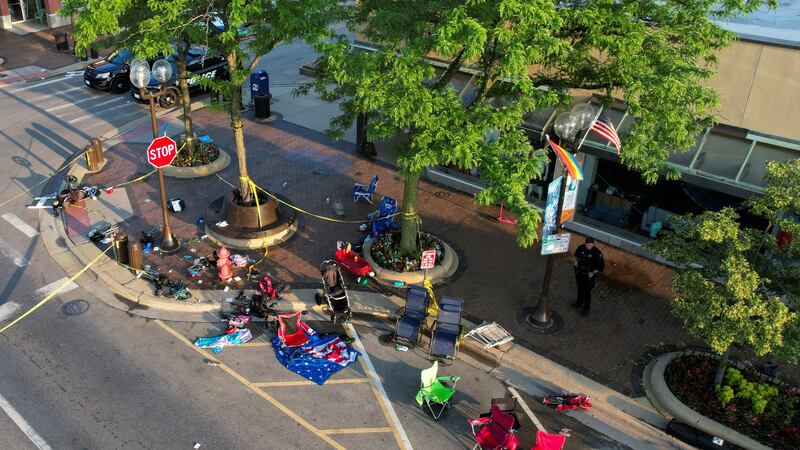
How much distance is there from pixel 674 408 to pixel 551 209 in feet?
14.6

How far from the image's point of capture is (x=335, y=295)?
49.5ft

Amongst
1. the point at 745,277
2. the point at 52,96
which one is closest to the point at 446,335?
the point at 745,277

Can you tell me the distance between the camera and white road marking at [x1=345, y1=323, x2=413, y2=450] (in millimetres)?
12255

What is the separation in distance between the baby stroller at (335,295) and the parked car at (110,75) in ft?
55.0

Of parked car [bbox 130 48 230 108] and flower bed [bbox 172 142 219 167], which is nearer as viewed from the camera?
flower bed [bbox 172 142 219 167]

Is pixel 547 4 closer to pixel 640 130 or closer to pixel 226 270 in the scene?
pixel 640 130

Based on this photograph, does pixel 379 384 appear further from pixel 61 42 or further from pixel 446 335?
pixel 61 42

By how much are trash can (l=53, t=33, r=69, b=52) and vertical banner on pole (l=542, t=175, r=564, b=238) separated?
27.2 metres

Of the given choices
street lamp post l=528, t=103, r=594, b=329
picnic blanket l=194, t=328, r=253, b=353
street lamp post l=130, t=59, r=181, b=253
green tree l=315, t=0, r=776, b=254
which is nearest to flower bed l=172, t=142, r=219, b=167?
→ street lamp post l=130, t=59, r=181, b=253

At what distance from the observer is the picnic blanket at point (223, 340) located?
14.2 metres

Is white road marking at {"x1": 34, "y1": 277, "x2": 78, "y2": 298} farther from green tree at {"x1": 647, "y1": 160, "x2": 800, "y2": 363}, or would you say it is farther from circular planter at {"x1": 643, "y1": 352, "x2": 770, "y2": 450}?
green tree at {"x1": 647, "y1": 160, "x2": 800, "y2": 363}

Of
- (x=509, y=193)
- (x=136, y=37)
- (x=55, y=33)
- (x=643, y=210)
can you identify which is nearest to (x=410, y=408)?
(x=509, y=193)

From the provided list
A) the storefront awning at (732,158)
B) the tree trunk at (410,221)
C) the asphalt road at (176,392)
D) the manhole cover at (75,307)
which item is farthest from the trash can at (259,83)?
the storefront awning at (732,158)

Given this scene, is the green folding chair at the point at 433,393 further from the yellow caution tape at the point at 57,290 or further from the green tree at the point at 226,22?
the yellow caution tape at the point at 57,290
